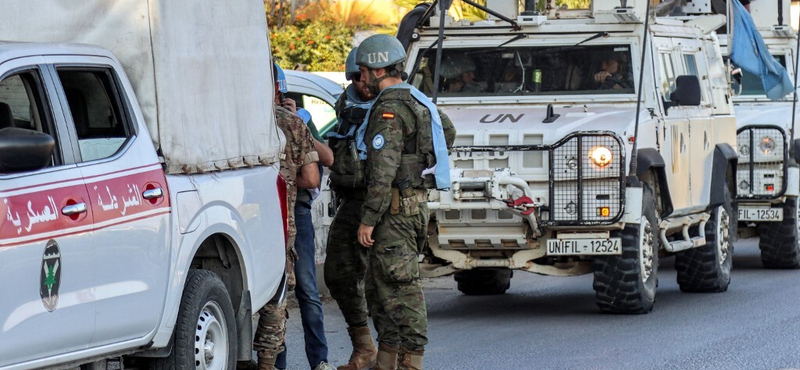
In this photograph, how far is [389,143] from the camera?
25.8 feet

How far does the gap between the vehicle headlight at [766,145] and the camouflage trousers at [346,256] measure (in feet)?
25.4

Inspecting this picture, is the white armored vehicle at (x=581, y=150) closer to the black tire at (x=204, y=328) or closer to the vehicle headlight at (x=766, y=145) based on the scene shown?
the vehicle headlight at (x=766, y=145)

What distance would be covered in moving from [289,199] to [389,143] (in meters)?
0.63

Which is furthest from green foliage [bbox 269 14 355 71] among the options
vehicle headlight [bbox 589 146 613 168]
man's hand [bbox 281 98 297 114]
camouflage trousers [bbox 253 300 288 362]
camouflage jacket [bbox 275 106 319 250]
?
camouflage trousers [bbox 253 300 288 362]

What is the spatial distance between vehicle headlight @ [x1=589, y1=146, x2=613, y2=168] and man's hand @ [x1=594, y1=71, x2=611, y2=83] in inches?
55.7

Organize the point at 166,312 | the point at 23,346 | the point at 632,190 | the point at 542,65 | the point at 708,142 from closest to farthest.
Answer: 1. the point at 23,346
2. the point at 166,312
3. the point at 632,190
4. the point at 542,65
5. the point at 708,142

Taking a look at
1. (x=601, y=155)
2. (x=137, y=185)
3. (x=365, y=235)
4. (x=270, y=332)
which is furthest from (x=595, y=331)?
(x=137, y=185)

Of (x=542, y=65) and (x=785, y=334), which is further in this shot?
(x=542, y=65)

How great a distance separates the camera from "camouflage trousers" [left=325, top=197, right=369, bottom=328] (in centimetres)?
856

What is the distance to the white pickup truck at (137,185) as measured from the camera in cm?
539

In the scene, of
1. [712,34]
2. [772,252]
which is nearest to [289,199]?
[712,34]

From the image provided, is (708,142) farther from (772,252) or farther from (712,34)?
(772,252)

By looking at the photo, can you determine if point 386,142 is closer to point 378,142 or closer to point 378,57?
point 378,142

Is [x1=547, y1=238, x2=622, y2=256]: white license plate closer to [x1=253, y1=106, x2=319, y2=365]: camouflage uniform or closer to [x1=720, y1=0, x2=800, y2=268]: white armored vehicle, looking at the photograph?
[x1=253, y1=106, x2=319, y2=365]: camouflage uniform
